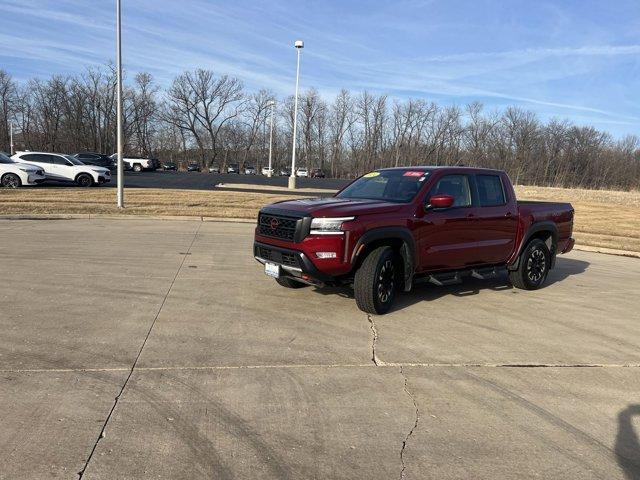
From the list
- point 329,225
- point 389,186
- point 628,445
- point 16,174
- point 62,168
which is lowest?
point 628,445

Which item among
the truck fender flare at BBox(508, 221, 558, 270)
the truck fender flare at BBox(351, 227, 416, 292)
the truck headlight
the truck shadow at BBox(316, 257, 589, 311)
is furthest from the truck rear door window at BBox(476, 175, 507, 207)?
the truck headlight

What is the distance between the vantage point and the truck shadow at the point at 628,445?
314 centimetres

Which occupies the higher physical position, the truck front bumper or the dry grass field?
the truck front bumper

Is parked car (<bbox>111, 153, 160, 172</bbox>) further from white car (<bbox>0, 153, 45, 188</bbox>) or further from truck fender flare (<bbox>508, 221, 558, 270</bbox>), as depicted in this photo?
truck fender flare (<bbox>508, 221, 558, 270</bbox>)

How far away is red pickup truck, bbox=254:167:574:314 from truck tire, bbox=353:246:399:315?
0.01 meters

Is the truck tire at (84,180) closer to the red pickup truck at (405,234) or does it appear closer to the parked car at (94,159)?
the parked car at (94,159)

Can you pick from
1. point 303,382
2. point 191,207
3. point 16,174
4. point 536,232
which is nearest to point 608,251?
point 536,232

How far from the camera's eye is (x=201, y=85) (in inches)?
3743

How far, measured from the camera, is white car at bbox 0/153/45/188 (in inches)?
848

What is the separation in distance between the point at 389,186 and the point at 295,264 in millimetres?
1916

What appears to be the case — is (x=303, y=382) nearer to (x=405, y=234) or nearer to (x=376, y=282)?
(x=376, y=282)

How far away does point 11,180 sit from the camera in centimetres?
2166

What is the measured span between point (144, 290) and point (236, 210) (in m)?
11.6

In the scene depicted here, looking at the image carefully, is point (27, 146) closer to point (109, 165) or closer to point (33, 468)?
point (109, 165)
